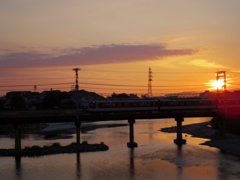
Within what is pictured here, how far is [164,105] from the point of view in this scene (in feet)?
185

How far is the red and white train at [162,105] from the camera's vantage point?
53.5 meters

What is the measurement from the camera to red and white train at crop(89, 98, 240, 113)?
53531 millimetres

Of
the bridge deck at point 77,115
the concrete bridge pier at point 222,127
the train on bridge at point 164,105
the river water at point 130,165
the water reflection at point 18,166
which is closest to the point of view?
the river water at point 130,165

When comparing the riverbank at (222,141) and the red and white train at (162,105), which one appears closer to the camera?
the riverbank at (222,141)

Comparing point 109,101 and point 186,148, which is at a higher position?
point 109,101

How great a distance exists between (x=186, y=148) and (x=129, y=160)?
1129cm

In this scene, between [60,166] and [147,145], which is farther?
[147,145]

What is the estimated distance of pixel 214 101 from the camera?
195ft

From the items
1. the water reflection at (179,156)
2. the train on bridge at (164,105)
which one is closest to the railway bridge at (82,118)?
the train on bridge at (164,105)

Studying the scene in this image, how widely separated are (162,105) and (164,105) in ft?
1.16

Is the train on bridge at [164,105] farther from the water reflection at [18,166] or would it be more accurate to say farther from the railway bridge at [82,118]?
the water reflection at [18,166]

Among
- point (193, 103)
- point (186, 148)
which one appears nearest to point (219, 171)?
point (186, 148)

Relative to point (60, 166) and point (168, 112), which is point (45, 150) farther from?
point (168, 112)

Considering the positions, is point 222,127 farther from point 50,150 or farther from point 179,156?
point 50,150
